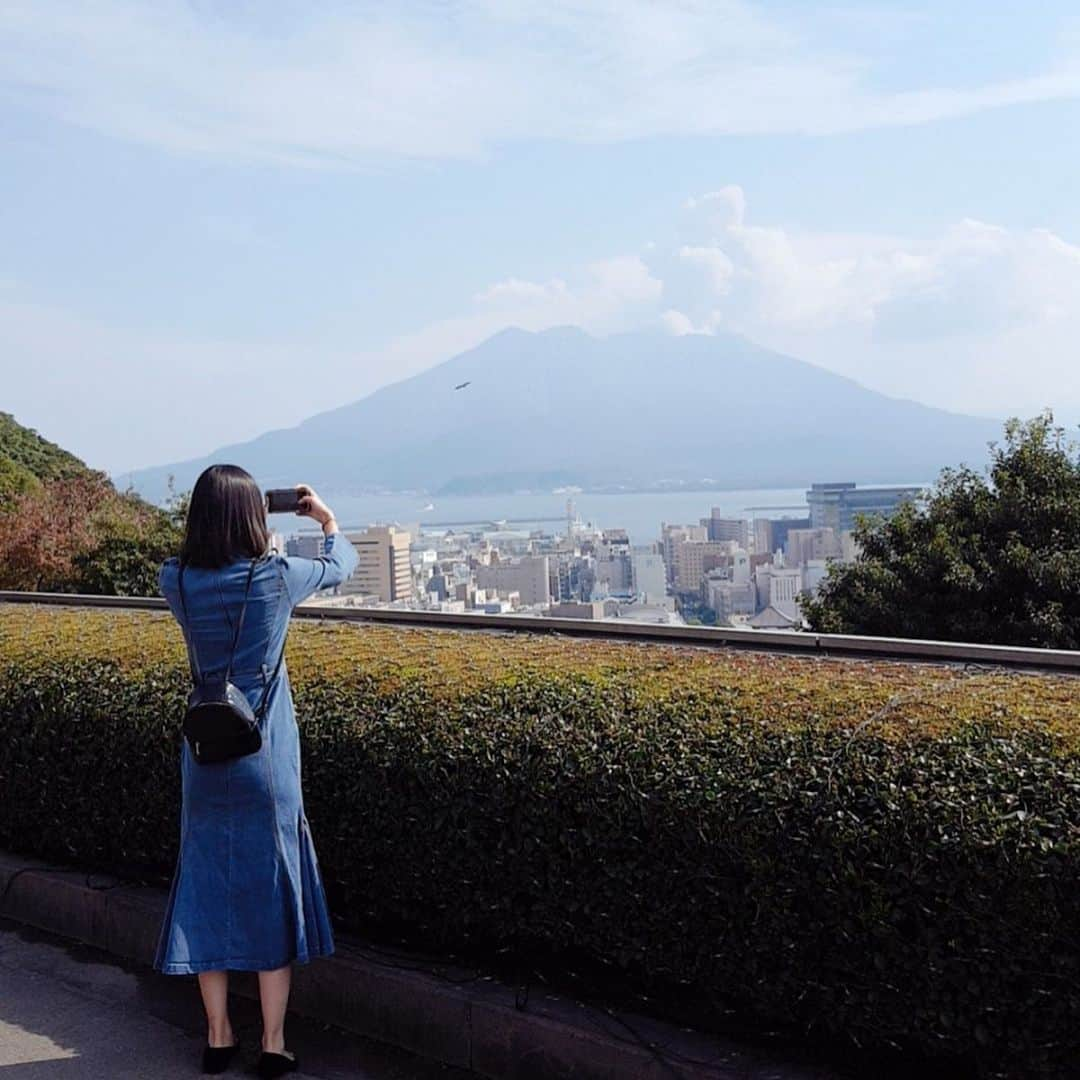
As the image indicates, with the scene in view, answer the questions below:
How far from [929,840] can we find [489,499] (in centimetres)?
4979

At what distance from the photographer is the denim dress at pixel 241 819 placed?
3.83 m

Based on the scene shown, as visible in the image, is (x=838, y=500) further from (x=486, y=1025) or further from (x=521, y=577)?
(x=486, y=1025)

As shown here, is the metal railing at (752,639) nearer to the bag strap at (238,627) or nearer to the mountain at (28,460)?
the bag strap at (238,627)

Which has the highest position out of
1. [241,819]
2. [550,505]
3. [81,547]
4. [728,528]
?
[550,505]

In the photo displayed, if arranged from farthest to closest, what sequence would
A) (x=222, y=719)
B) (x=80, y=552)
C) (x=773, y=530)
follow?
(x=773, y=530), (x=80, y=552), (x=222, y=719)

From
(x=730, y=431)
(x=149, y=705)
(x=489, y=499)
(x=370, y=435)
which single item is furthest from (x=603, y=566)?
(x=370, y=435)

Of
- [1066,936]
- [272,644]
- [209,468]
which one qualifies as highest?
[209,468]

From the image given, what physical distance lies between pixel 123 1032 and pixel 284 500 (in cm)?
192

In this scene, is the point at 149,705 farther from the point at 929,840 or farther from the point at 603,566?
the point at 603,566

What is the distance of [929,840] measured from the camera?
3.12 meters

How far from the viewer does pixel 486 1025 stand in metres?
3.89

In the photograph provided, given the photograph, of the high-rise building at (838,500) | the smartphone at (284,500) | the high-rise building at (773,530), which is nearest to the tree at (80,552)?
the high-rise building at (838,500)

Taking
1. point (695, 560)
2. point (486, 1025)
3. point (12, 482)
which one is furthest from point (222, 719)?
point (12, 482)

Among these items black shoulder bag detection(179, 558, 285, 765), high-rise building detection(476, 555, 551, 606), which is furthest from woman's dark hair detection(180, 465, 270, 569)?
high-rise building detection(476, 555, 551, 606)
